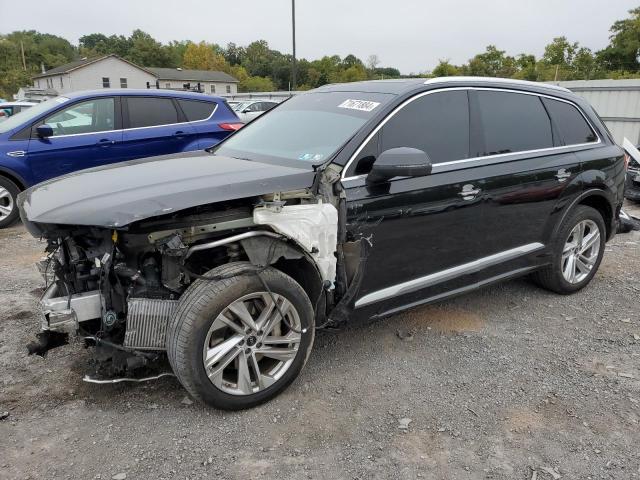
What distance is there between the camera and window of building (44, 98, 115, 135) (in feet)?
21.7

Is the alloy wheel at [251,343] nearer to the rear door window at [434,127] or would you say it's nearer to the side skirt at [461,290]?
the side skirt at [461,290]

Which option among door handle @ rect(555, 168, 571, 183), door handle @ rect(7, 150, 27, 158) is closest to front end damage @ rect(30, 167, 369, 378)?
door handle @ rect(555, 168, 571, 183)

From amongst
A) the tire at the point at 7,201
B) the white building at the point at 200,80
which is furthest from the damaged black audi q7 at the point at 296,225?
the white building at the point at 200,80

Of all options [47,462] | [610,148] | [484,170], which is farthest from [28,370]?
[610,148]

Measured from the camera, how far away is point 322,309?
3.09 meters

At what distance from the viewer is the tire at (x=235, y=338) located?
2582 millimetres

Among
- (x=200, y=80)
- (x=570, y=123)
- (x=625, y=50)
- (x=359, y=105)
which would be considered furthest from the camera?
(x=200, y=80)

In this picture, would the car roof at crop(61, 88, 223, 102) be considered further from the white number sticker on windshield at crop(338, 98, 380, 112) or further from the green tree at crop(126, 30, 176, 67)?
the green tree at crop(126, 30, 176, 67)

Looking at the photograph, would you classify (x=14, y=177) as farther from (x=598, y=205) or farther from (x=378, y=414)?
(x=598, y=205)

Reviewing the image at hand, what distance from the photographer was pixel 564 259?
175 inches

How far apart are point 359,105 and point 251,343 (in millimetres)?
1705

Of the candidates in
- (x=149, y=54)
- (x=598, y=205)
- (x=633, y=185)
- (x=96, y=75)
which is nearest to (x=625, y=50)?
(x=633, y=185)

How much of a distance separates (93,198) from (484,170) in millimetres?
2517

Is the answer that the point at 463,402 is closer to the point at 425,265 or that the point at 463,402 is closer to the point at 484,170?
the point at 425,265
